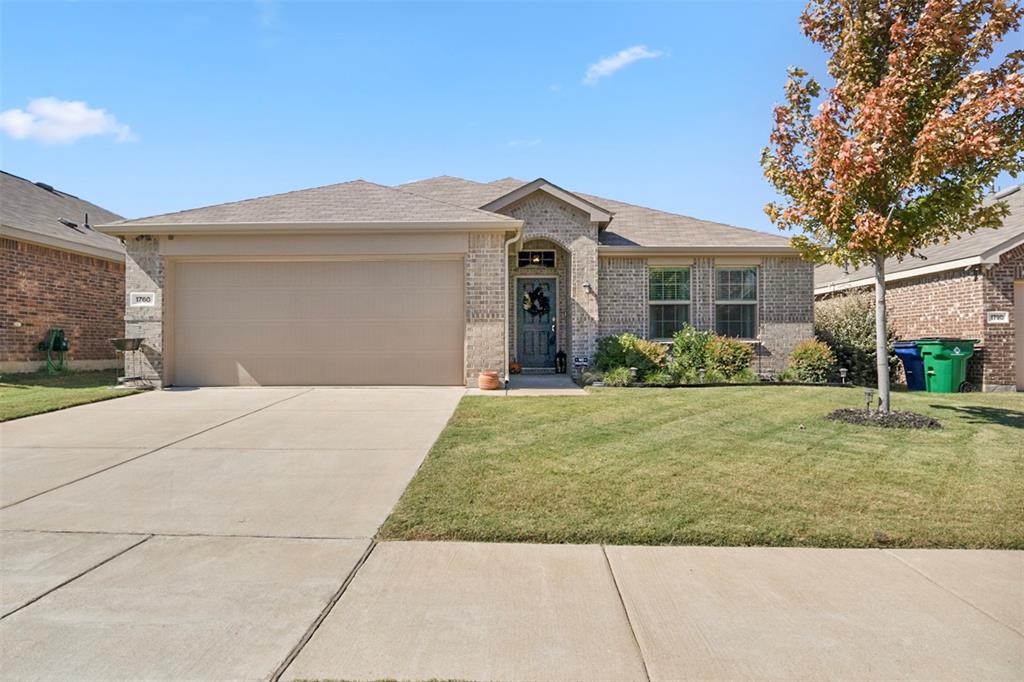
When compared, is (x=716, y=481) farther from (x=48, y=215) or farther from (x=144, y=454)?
(x=48, y=215)

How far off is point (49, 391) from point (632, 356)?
1157 centimetres

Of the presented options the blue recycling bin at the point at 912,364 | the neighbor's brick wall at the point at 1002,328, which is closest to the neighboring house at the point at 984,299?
the neighbor's brick wall at the point at 1002,328

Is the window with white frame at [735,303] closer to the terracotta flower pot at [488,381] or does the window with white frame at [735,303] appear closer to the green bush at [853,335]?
the green bush at [853,335]

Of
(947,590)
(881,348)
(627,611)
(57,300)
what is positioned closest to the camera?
(627,611)

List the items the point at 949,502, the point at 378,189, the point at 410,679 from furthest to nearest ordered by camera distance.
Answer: the point at 378,189
the point at 949,502
the point at 410,679

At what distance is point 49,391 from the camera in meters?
10.6

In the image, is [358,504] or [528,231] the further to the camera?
[528,231]

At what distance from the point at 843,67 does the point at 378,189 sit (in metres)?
9.19

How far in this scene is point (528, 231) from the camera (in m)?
13.7

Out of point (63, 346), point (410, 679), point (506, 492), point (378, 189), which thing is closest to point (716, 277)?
point (378, 189)

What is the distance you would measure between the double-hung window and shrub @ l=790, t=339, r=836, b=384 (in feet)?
8.78

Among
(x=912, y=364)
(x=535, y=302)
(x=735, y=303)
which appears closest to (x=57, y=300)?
(x=535, y=302)

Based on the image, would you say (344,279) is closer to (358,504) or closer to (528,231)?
(528,231)

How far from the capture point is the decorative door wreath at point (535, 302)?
14.4 m
